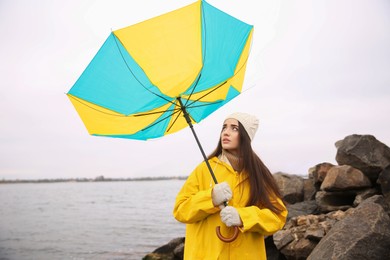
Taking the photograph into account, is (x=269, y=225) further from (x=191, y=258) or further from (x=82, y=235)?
(x=82, y=235)

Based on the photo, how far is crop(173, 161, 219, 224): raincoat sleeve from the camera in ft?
11.6

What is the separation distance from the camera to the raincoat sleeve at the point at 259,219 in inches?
135

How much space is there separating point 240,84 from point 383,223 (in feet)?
13.5

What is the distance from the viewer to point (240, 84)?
4738 millimetres

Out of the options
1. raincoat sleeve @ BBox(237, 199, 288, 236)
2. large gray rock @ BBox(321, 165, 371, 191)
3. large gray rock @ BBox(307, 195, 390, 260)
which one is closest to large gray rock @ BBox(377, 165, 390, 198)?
large gray rock @ BBox(321, 165, 371, 191)

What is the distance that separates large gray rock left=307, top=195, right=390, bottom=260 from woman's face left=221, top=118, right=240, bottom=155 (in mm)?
3671

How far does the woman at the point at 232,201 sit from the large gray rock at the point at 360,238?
3.32m

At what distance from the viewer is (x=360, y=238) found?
21.2 ft

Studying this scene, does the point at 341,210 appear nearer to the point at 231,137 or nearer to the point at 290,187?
the point at 290,187

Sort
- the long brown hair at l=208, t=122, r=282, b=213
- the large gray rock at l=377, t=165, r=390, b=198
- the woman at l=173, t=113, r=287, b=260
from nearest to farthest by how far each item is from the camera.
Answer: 1. the woman at l=173, t=113, r=287, b=260
2. the long brown hair at l=208, t=122, r=282, b=213
3. the large gray rock at l=377, t=165, r=390, b=198

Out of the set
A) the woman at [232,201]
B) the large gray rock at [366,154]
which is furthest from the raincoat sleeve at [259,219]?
the large gray rock at [366,154]

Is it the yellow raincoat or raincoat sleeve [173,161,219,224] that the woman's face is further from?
raincoat sleeve [173,161,219,224]

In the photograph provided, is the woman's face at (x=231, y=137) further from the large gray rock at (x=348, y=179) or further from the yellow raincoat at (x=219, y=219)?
the large gray rock at (x=348, y=179)

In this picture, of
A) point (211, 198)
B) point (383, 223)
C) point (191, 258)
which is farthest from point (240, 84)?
point (383, 223)
